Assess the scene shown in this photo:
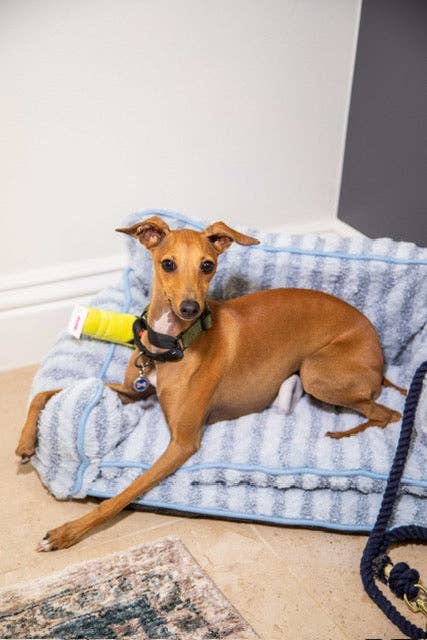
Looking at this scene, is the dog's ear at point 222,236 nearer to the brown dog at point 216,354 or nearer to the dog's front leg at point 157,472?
the brown dog at point 216,354

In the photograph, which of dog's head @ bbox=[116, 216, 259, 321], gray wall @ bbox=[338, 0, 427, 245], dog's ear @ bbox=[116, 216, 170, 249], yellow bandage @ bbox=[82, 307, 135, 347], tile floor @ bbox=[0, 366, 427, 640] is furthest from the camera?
gray wall @ bbox=[338, 0, 427, 245]

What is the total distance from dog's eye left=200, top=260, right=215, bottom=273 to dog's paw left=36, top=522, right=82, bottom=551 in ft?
2.87

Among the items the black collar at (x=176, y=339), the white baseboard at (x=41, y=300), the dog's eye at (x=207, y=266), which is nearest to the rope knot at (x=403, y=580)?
the black collar at (x=176, y=339)

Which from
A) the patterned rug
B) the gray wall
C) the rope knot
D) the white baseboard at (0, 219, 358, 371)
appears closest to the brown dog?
the patterned rug

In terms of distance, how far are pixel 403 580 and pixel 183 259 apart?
1136 mm

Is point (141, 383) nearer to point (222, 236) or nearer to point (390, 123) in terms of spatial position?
point (222, 236)

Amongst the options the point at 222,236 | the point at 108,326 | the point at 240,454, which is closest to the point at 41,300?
the point at 108,326

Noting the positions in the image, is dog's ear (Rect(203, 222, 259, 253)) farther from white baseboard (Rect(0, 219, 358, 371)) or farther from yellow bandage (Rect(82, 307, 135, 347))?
white baseboard (Rect(0, 219, 358, 371))

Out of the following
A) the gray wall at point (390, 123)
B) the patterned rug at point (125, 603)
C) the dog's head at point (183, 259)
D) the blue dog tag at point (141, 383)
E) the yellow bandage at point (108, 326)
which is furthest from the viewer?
the gray wall at point (390, 123)

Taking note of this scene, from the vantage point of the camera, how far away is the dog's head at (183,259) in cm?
212

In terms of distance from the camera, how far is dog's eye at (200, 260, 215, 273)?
2.20 metres

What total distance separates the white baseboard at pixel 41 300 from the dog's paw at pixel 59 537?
1.20m

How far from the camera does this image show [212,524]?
2.34 metres

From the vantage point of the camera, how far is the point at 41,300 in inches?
125
